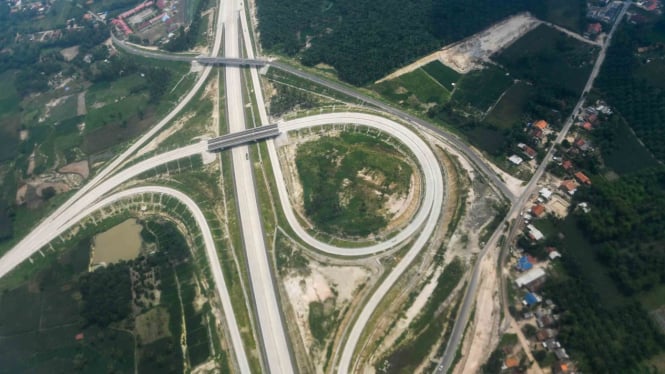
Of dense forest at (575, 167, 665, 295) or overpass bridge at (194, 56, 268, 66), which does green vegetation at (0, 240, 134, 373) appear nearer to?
overpass bridge at (194, 56, 268, 66)

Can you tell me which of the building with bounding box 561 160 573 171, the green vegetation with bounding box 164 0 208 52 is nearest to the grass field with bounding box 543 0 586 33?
the building with bounding box 561 160 573 171

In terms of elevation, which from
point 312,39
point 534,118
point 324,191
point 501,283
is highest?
point 312,39

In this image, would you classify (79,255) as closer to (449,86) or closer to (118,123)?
(118,123)

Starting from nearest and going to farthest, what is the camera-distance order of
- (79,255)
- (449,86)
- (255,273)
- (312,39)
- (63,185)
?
(255,273), (79,255), (63,185), (449,86), (312,39)

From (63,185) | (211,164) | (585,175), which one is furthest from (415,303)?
(63,185)

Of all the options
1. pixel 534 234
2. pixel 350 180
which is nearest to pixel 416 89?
pixel 350 180

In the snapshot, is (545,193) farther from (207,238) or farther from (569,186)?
Result: (207,238)

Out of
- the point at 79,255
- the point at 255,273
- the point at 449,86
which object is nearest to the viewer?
the point at 255,273
